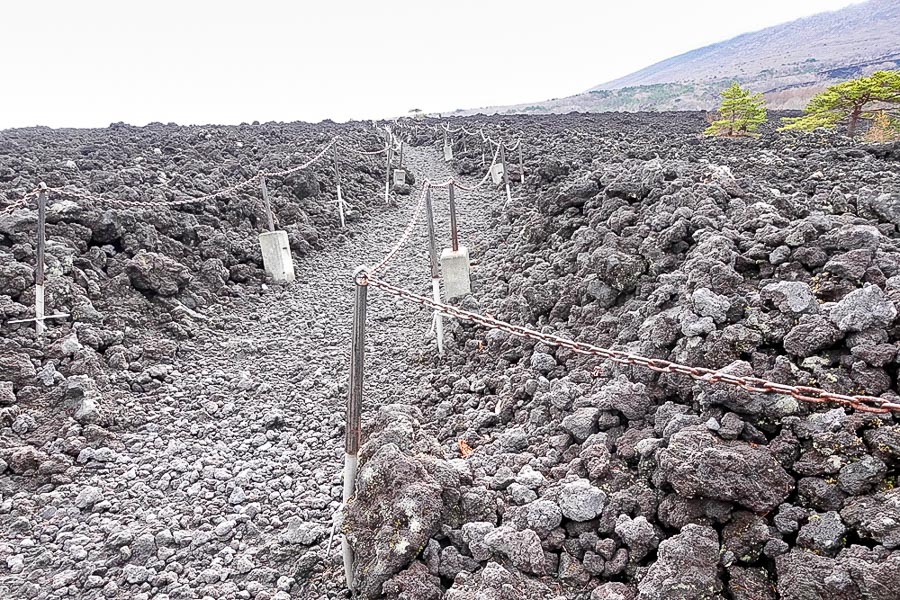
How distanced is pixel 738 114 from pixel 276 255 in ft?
49.8

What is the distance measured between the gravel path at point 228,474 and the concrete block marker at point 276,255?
96 centimetres

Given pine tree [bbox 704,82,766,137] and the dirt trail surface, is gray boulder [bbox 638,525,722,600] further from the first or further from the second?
pine tree [bbox 704,82,766,137]

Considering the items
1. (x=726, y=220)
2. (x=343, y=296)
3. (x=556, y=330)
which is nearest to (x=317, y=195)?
(x=343, y=296)

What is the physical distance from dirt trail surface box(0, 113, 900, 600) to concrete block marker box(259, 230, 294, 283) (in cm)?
44

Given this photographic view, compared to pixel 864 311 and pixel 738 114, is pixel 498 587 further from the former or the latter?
pixel 738 114

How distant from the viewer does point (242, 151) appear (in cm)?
1301

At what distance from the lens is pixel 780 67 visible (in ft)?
261

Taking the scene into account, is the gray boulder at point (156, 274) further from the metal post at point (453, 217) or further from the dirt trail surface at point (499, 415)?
the metal post at point (453, 217)

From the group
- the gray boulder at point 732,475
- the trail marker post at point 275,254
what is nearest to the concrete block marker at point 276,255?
the trail marker post at point 275,254

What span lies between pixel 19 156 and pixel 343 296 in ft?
26.9

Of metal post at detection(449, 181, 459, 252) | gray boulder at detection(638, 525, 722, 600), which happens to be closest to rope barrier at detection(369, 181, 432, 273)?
metal post at detection(449, 181, 459, 252)

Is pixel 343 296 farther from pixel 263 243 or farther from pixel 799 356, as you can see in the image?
pixel 799 356

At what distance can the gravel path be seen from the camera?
2963mm

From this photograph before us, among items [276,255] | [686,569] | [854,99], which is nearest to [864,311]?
[686,569]
